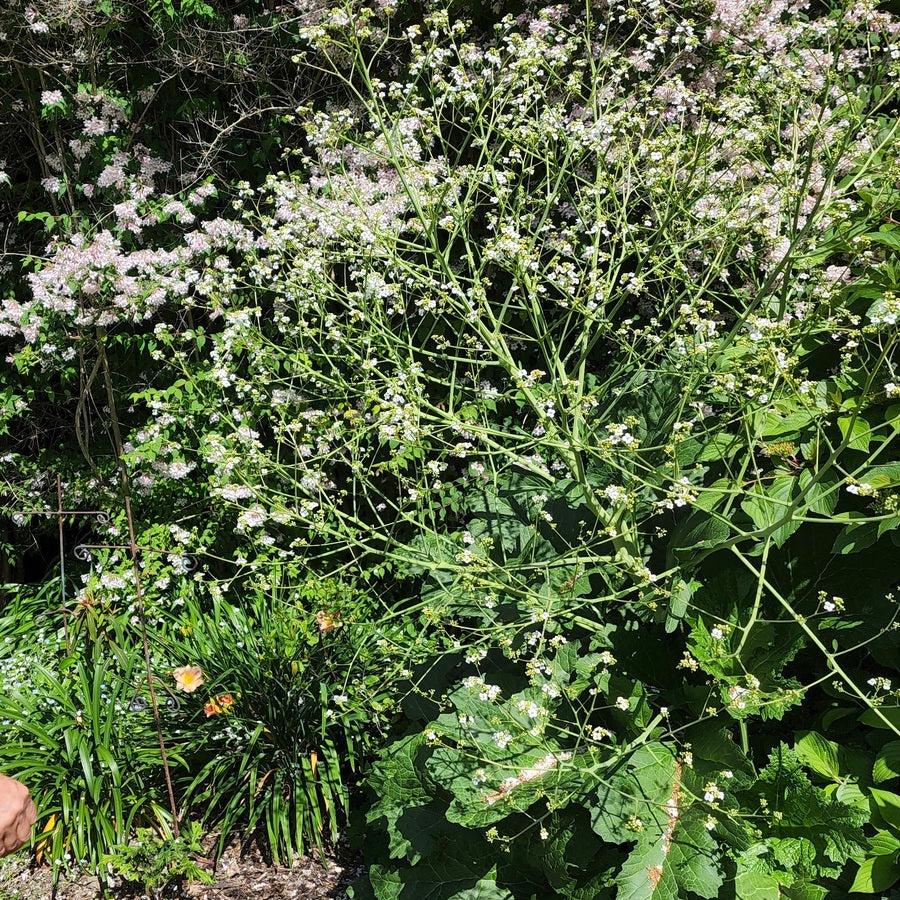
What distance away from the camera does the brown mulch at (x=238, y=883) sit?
10.3 ft

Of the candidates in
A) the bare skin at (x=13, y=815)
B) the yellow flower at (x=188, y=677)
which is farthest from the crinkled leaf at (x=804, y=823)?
the yellow flower at (x=188, y=677)

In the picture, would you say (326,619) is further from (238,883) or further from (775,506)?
(775,506)

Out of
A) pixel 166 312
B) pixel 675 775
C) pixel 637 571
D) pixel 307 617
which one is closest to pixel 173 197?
pixel 166 312

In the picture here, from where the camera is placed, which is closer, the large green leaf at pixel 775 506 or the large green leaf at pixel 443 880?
the large green leaf at pixel 775 506

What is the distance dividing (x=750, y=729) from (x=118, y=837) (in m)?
2.17

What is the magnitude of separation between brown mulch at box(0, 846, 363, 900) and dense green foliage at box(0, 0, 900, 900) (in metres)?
0.09

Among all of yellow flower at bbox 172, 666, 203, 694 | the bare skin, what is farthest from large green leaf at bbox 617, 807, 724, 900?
yellow flower at bbox 172, 666, 203, 694

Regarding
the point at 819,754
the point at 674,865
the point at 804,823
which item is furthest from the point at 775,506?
the point at 674,865

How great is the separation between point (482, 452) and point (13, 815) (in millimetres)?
1443

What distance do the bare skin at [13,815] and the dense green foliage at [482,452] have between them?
885 mm

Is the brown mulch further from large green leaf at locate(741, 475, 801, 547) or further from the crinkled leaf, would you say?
large green leaf at locate(741, 475, 801, 547)

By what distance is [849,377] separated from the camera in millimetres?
2332

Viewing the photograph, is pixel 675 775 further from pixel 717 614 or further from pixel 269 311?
pixel 269 311

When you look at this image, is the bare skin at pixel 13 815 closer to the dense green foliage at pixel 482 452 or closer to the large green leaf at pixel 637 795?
the dense green foliage at pixel 482 452
